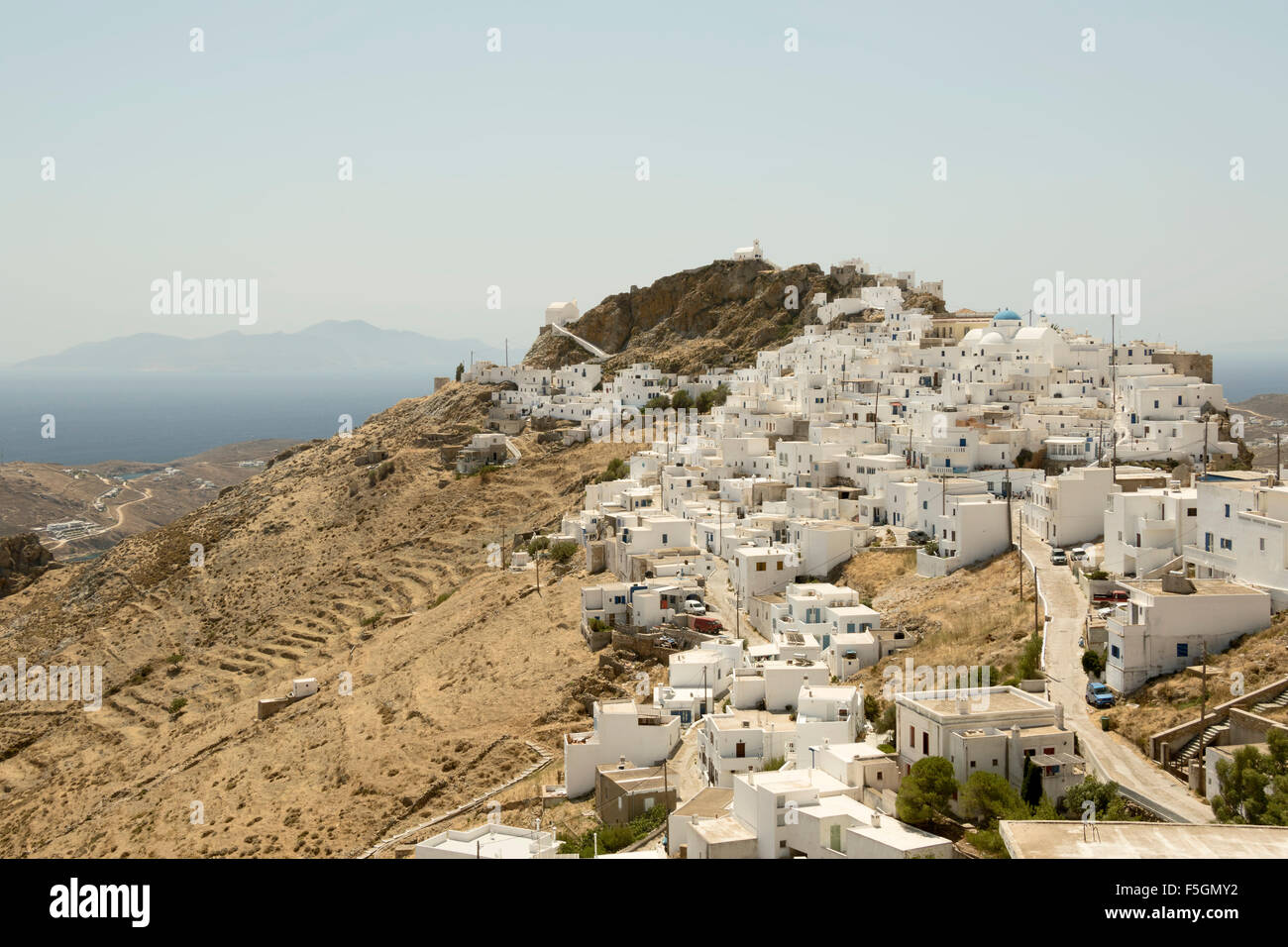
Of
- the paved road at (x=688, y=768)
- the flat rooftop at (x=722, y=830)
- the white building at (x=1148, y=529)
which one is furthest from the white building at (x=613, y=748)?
the white building at (x=1148, y=529)

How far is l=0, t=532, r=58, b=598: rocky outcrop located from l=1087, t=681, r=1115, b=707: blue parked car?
50.8 meters

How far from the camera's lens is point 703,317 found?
71188 mm

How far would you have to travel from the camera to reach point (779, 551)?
30156 mm

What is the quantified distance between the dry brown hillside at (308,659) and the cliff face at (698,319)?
35.8ft

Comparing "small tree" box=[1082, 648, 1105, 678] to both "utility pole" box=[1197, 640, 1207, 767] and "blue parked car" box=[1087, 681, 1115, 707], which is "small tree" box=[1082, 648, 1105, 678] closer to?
"blue parked car" box=[1087, 681, 1115, 707]

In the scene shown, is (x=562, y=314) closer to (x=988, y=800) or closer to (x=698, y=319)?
(x=698, y=319)

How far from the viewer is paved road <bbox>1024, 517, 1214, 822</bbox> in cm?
1557

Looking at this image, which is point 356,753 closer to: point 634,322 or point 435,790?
point 435,790

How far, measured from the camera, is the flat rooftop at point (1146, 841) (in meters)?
9.51

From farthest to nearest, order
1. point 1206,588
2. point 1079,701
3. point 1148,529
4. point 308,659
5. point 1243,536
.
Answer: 1. point 308,659
2. point 1148,529
3. point 1243,536
4. point 1206,588
5. point 1079,701

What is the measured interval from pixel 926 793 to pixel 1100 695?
4806mm

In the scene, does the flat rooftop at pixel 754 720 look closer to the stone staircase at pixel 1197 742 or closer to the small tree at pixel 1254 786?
the stone staircase at pixel 1197 742

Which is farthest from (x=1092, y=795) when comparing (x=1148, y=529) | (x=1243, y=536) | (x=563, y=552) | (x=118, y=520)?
(x=118, y=520)
